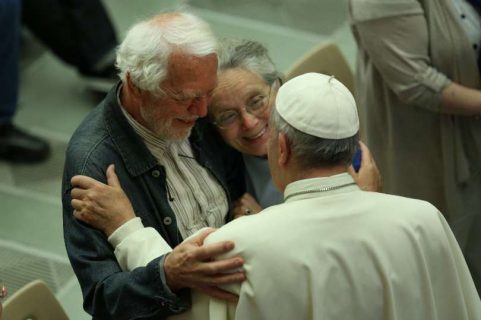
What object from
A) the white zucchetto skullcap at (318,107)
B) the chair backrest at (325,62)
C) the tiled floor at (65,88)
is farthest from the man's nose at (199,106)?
the tiled floor at (65,88)

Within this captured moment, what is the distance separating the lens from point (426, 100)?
3.18 metres

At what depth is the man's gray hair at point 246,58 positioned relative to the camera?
2767mm

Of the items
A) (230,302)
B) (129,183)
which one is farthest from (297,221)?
(129,183)

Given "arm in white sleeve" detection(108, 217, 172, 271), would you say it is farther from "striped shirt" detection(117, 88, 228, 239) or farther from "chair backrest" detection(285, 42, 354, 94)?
"chair backrest" detection(285, 42, 354, 94)

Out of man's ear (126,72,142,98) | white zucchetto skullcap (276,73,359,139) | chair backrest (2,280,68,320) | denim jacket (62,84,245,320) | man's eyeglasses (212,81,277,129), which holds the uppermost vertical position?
white zucchetto skullcap (276,73,359,139)

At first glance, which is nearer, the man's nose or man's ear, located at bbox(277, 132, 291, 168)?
man's ear, located at bbox(277, 132, 291, 168)

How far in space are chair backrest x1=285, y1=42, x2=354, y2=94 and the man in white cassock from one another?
1.16m

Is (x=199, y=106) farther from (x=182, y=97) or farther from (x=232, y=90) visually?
(x=232, y=90)

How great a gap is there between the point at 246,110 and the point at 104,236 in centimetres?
60

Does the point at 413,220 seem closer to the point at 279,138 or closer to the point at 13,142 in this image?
the point at 279,138

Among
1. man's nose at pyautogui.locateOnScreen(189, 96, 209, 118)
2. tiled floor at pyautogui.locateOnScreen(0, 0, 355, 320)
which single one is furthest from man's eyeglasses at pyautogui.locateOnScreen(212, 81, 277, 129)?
tiled floor at pyautogui.locateOnScreen(0, 0, 355, 320)

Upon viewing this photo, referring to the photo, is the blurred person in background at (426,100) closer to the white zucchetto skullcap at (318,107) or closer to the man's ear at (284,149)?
the white zucchetto skullcap at (318,107)

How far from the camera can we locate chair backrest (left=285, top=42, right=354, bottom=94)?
340cm

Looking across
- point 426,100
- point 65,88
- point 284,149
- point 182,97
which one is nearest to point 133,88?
point 182,97
